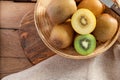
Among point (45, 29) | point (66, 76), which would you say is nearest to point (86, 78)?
point (66, 76)

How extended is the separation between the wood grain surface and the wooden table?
0.07 ft

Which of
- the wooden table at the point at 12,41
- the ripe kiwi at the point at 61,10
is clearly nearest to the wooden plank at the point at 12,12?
the wooden table at the point at 12,41

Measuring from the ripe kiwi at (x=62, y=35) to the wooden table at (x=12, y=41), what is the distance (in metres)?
0.13

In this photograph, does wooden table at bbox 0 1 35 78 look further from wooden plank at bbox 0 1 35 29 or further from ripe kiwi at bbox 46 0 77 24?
ripe kiwi at bbox 46 0 77 24

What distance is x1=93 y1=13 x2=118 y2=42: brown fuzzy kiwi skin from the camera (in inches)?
23.2

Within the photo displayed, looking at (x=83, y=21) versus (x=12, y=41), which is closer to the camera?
(x=83, y=21)

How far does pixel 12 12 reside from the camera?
2.38 feet

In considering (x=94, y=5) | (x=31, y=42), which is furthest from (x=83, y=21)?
(x=31, y=42)

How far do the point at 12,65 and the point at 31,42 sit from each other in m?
0.08

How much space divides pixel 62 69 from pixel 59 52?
6 centimetres

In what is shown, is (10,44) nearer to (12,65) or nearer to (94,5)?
(12,65)

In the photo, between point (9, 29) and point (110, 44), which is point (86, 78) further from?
point (9, 29)

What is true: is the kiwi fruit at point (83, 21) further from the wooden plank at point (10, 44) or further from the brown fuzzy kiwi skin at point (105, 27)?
the wooden plank at point (10, 44)

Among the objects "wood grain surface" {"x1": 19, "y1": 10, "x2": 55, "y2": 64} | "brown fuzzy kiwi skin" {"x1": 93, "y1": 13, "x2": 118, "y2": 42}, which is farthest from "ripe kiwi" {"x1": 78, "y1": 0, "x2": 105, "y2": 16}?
"wood grain surface" {"x1": 19, "y1": 10, "x2": 55, "y2": 64}
